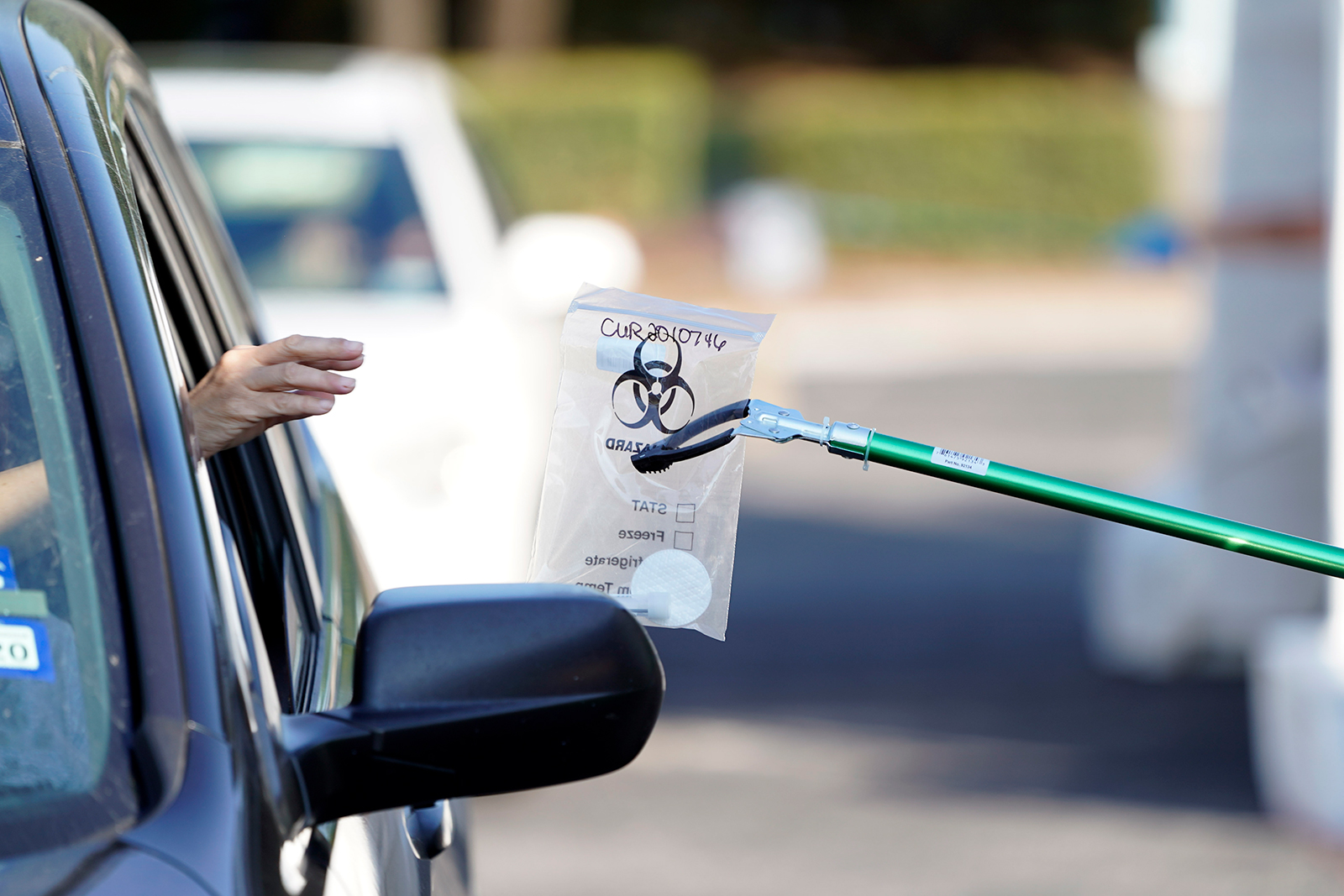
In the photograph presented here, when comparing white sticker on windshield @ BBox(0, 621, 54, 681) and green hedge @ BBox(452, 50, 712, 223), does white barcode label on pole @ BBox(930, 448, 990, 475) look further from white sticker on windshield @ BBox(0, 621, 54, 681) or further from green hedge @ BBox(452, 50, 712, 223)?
green hedge @ BBox(452, 50, 712, 223)

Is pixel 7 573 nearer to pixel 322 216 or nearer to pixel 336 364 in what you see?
pixel 336 364

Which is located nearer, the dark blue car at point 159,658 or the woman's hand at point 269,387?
the dark blue car at point 159,658

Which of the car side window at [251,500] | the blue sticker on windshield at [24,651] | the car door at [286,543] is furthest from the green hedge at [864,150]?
the blue sticker on windshield at [24,651]

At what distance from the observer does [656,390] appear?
1.45m

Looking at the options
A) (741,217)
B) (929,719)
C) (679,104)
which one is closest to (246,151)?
(929,719)

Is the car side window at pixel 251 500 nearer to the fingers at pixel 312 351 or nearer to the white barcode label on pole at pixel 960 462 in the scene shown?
the fingers at pixel 312 351

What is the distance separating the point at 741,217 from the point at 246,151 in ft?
52.4

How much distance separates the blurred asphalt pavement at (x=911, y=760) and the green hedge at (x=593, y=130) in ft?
51.1

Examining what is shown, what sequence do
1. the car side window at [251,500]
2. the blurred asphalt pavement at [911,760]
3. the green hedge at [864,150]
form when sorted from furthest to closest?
1. the green hedge at [864,150]
2. the blurred asphalt pavement at [911,760]
3. the car side window at [251,500]

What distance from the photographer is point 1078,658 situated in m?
6.23

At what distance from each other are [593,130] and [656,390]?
73.5 ft

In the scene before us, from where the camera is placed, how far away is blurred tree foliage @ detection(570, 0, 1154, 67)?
32.8 m

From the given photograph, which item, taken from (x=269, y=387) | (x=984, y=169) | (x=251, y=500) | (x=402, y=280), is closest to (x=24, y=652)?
(x=269, y=387)

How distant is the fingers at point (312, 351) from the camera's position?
4.64 ft
